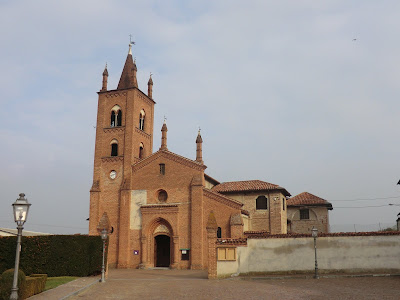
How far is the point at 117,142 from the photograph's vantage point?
125 feet

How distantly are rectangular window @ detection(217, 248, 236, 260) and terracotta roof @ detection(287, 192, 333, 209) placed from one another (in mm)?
23409

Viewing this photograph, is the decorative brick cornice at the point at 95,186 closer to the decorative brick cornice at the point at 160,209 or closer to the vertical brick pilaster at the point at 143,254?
the decorative brick cornice at the point at 160,209

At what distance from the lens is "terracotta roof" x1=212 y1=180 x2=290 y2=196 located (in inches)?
1603

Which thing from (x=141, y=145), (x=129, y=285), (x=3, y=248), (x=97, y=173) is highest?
(x=141, y=145)

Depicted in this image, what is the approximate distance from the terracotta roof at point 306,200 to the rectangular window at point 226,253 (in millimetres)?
23409

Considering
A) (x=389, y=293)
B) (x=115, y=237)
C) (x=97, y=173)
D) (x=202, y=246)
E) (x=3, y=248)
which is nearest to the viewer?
(x=389, y=293)

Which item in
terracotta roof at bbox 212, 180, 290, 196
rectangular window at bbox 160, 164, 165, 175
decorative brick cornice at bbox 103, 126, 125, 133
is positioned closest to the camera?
rectangular window at bbox 160, 164, 165, 175

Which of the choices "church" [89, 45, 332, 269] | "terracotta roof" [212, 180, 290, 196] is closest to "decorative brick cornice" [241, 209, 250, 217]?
"church" [89, 45, 332, 269]

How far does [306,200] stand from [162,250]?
1912cm

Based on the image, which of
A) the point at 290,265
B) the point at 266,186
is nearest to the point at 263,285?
the point at 290,265

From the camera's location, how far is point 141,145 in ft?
130

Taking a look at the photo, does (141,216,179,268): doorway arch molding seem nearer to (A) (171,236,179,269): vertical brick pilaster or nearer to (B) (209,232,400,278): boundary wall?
(A) (171,236,179,269): vertical brick pilaster

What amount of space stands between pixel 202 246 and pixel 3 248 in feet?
50.5

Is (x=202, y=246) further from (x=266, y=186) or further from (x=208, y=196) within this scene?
(x=266, y=186)
